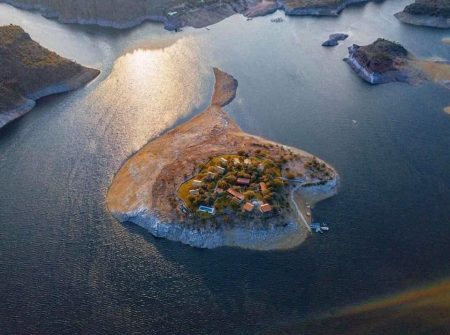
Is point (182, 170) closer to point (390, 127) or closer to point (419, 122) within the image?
point (390, 127)

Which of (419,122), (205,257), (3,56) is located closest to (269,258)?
(205,257)

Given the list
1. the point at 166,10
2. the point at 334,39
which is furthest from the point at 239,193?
the point at 166,10

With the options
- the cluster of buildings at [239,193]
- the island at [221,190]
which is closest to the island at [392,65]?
the island at [221,190]

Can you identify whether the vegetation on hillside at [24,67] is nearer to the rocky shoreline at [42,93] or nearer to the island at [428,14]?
the rocky shoreline at [42,93]

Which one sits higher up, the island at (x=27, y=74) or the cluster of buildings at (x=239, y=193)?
the island at (x=27, y=74)

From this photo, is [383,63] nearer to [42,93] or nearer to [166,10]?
[166,10]

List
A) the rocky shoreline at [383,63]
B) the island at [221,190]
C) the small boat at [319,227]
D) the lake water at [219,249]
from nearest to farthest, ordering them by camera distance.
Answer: the lake water at [219,249] → the island at [221,190] → the small boat at [319,227] → the rocky shoreline at [383,63]

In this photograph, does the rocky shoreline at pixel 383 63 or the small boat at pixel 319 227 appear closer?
the small boat at pixel 319 227
